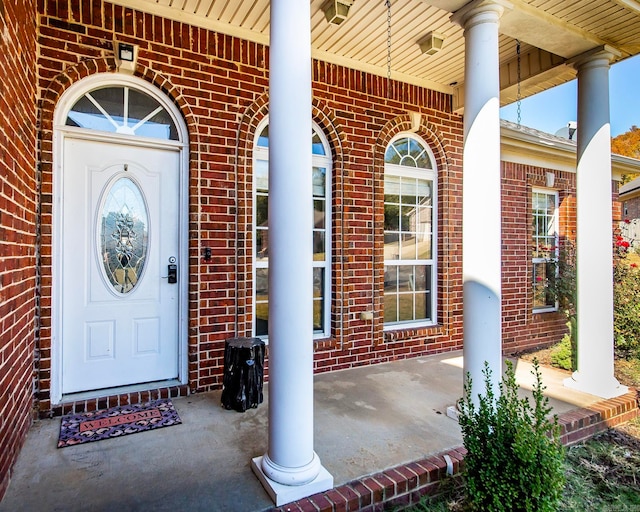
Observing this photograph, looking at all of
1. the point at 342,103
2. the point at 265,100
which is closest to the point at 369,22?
the point at 342,103

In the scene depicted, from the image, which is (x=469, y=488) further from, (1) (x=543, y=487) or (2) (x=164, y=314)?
(2) (x=164, y=314)

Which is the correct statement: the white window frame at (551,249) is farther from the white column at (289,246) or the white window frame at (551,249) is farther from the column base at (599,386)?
the white column at (289,246)

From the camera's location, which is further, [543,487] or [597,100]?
[597,100]

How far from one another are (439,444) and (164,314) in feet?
7.99

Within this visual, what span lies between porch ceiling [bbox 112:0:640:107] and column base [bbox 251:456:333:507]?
3253 mm

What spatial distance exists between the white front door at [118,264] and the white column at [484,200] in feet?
8.11

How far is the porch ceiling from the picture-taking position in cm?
312

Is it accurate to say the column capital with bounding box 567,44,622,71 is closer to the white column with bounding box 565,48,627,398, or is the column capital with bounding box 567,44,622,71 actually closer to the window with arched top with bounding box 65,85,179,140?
the white column with bounding box 565,48,627,398

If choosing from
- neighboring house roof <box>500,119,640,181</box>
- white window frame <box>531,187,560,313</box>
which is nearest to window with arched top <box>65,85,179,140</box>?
neighboring house roof <box>500,119,640,181</box>

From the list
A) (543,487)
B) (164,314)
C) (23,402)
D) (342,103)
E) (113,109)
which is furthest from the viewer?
(342,103)

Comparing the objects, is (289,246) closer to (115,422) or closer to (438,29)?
(115,422)

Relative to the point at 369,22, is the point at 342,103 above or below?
below

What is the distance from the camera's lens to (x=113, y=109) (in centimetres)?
322

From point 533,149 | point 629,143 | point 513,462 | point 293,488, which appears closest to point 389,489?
point 293,488
